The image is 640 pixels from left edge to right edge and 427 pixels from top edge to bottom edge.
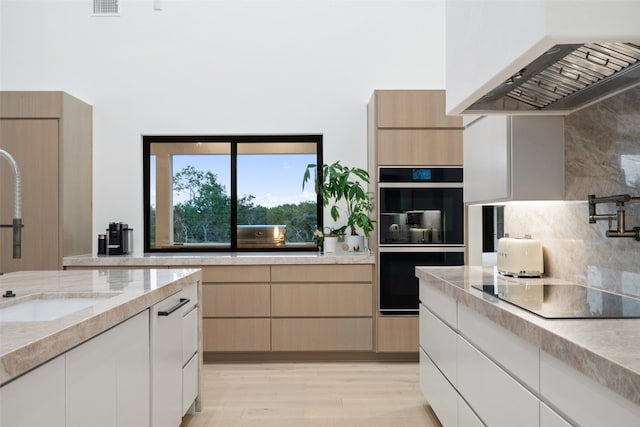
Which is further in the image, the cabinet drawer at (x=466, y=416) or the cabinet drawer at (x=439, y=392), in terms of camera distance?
the cabinet drawer at (x=439, y=392)

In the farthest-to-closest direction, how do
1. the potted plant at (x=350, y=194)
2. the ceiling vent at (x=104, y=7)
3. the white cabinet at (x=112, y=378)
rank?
the ceiling vent at (x=104, y=7) < the potted plant at (x=350, y=194) < the white cabinet at (x=112, y=378)

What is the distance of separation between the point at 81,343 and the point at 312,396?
6.97 feet

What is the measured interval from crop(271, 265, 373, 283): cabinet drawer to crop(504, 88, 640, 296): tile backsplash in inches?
64.3

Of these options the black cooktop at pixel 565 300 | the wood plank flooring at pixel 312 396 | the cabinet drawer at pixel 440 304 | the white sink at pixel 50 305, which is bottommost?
→ the wood plank flooring at pixel 312 396

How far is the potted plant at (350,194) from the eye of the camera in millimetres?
4195

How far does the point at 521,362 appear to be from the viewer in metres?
1.60

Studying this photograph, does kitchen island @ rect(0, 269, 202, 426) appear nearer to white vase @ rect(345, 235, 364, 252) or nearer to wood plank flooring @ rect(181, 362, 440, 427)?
wood plank flooring @ rect(181, 362, 440, 427)

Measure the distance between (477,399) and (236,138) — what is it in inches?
133

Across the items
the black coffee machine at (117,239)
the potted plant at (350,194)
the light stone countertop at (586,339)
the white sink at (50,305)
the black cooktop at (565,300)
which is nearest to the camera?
the light stone countertop at (586,339)

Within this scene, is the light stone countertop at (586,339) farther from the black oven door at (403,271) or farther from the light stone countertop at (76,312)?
the black oven door at (403,271)

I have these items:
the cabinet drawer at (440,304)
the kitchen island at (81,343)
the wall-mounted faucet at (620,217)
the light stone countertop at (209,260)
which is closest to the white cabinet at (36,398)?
the kitchen island at (81,343)

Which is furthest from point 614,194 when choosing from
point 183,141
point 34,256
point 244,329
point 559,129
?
point 34,256

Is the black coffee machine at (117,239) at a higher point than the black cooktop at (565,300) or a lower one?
higher

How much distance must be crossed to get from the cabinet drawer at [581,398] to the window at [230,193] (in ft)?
11.2
